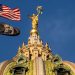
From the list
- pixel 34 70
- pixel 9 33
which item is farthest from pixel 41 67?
pixel 9 33

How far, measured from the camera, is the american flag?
55.8 meters

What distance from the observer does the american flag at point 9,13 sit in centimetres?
5578

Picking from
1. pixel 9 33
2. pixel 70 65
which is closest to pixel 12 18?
pixel 9 33

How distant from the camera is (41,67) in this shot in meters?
71.2

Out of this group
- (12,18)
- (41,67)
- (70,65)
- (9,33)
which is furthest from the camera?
(70,65)

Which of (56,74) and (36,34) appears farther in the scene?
(36,34)

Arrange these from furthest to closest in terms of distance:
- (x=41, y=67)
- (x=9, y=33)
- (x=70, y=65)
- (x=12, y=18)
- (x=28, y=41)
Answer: (x=28, y=41), (x=70, y=65), (x=41, y=67), (x=12, y=18), (x=9, y=33)

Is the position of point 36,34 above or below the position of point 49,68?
above

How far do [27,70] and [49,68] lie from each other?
3157mm

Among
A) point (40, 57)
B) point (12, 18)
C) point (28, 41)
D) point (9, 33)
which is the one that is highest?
point (28, 41)

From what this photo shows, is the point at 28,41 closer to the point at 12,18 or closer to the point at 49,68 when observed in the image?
the point at 49,68

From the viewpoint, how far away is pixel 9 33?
4772cm

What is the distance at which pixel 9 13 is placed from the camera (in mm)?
57344

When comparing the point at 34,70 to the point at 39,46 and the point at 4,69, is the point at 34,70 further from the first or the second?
the point at 39,46
